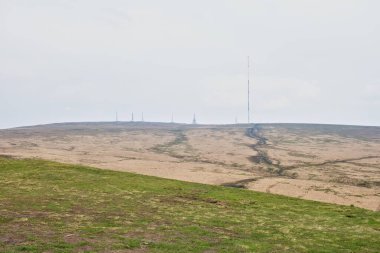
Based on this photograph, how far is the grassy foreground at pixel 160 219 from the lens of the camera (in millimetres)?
23766

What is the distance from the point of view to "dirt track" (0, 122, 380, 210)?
59750 millimetres

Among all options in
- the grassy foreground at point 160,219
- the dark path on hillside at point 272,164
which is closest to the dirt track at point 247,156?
the dark path on hillside at point 272,164

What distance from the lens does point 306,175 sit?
2859 inches

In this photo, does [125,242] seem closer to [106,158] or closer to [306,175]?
[306,175]

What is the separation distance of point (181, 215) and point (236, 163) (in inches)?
2140

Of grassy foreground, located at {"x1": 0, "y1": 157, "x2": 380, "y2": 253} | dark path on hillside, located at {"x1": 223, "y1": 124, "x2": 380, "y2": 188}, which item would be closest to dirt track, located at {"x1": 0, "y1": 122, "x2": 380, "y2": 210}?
dark path on hillside, located at {"x1": 223, "y1": 124, "x2": 380, "y2": 188}

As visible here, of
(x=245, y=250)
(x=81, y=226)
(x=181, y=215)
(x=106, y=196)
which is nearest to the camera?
(x=245, y=250)

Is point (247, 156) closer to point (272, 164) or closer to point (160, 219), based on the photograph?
point (272, 164)

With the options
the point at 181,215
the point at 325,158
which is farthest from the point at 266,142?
the point at 181,215

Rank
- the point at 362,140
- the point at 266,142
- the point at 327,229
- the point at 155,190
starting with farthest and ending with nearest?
the point at 362,140, the point at 266,142, the point at 155,190, the point at 327,229

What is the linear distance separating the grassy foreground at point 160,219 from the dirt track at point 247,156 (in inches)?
472

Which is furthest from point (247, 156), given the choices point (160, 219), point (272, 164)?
point (160, 219)

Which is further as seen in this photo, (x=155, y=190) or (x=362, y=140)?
(x=362, y=140)

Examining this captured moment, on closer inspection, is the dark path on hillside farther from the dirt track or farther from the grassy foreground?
the grassy foreground
